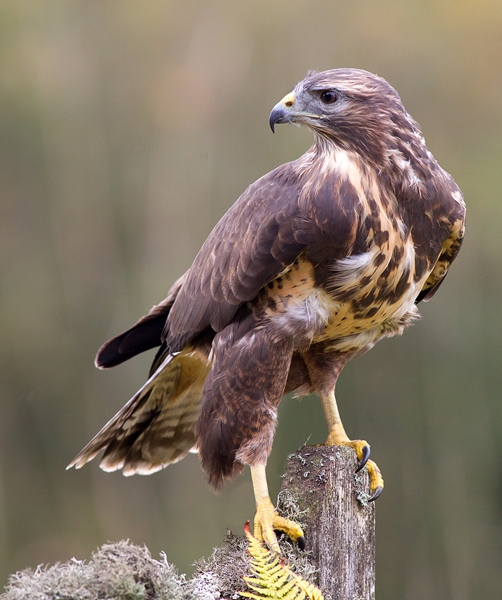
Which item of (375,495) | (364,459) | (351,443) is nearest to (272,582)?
(375,495)

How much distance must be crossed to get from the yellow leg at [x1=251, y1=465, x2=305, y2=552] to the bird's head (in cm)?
129

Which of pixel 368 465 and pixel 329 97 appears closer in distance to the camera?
pixel 329 97

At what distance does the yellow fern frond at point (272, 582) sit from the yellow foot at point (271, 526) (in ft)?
0.92

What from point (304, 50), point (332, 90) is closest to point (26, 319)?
point (304, 50)

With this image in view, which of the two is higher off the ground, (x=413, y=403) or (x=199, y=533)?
(x=413, y=403)

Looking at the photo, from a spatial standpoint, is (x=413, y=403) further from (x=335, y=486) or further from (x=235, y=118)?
(x=335, y=486)

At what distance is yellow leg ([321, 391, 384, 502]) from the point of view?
10.4ft

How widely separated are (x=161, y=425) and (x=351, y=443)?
99cm

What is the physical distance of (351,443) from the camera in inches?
132

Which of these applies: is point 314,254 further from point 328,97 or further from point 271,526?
point 271,526

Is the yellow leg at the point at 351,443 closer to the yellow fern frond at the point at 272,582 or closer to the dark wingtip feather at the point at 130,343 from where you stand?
the yellow fern frond at the point at 272,582

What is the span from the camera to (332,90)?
3021mm

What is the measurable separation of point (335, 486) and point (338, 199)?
101 centimetres

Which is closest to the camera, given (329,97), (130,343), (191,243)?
(329,97)
